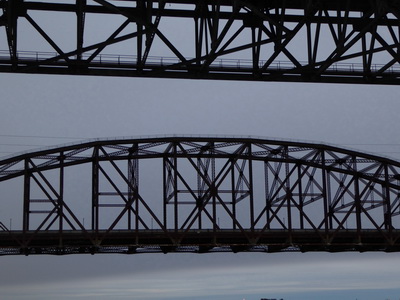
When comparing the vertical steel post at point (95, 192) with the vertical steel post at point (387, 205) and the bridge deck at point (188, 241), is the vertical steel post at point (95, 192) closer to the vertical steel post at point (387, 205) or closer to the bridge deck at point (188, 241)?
the bridge deck at point (188, 241)

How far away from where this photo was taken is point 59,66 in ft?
112

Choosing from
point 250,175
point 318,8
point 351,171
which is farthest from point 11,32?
point 351,171

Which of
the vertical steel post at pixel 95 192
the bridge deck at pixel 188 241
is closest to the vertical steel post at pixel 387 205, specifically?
the bridge deck at pixel 188 241

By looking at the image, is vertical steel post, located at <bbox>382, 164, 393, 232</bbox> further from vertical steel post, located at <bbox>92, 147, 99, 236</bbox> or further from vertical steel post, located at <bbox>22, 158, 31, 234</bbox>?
vertical steel post, located at <bbox>22, 158, 31, 234</bbox>

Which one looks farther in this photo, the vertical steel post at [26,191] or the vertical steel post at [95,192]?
the vertical steel post at [95,192]

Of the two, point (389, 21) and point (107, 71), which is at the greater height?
point (389, 21)

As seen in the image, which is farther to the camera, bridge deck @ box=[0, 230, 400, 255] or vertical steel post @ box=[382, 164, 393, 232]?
vertical steel post @ box=[382, 164, 393, 232]

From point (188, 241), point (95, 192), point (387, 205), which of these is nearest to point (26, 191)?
point (95, 192)

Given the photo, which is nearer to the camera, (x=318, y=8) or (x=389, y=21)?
(x=318, y=8)

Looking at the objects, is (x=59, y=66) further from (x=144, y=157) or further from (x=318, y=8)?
(x=144, y=157)

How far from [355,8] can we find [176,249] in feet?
148

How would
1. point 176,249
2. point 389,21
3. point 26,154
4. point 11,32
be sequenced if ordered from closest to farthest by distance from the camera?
1. point 11,32
2. point 389,21
3. point 26,154
4. point 176,249

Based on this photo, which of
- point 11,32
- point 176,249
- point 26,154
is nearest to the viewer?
point 11,32

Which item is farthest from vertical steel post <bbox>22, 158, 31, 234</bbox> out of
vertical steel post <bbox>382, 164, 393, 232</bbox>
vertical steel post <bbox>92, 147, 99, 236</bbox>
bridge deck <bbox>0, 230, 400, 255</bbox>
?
vertical steel post <bbox>382, 164, 393, 232</bbox>
